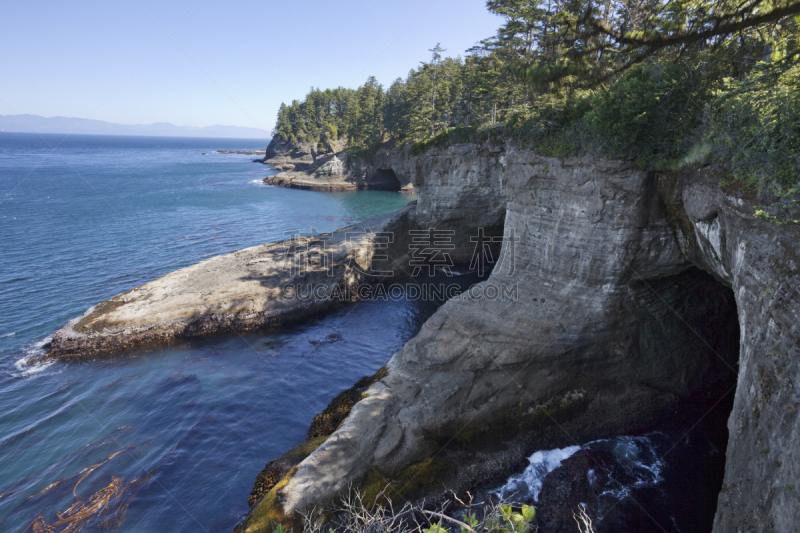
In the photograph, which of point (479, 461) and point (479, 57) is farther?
point (479, 57)

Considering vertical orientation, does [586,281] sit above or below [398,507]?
above

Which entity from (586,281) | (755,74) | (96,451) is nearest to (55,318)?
(96,451)

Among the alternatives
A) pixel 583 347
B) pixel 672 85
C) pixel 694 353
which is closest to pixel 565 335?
pixel 583 347

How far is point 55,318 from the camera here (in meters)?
25.4

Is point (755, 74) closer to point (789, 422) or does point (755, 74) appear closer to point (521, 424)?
point (789, 422)

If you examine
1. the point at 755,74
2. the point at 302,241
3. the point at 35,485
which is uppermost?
the point at 755,74

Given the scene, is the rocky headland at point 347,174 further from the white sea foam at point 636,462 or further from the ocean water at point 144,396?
the white sea foam at point 636,462

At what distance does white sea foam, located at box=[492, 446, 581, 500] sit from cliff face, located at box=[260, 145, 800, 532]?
1.26 feet

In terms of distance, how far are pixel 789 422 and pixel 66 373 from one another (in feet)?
94.4

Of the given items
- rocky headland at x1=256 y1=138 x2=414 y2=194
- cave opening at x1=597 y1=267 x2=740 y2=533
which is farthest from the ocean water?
rocky headland at x1=256 y1=138 x2=414 y2=194

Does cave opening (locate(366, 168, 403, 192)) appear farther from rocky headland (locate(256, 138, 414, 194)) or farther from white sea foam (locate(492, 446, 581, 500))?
white sea foam (locate(492, 446, 581, 500))

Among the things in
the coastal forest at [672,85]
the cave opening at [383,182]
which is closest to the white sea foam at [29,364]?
the coastal forest at [672,85]

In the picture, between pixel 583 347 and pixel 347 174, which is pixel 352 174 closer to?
pixel 347 174

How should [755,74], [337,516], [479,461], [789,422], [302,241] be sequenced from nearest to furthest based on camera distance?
1. [789,422]
2. [755,74]
3. [337,516]
4. [479,461]
5. [302,241]
